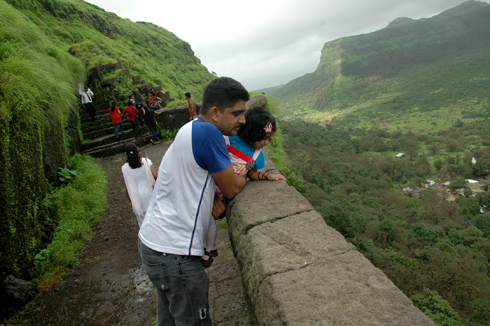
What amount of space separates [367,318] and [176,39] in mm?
31738

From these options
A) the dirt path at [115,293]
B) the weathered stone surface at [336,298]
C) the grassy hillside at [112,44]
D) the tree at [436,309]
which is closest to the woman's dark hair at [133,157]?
the dirt path at [115,293]

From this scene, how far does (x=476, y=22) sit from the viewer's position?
12750 cm

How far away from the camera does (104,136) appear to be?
33.0ft

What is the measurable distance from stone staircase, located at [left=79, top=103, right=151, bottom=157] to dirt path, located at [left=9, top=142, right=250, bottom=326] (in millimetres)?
5220

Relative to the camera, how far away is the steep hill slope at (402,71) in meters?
94.9

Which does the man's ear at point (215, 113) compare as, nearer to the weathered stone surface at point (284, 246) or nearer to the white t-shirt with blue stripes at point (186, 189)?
the white t-shirt with blue stripes at point (186, 189)

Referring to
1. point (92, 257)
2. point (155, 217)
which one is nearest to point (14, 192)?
point (92, 257)

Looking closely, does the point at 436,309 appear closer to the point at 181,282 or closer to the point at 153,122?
Answer: the point at 181,282

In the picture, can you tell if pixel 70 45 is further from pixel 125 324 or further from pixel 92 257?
pixel 125 324

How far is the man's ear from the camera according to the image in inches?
64.9

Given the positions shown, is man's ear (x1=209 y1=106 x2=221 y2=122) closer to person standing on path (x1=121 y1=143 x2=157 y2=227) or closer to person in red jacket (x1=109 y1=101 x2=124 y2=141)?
person standing on path (x1=121 y1=143 x2=157 y2=227)

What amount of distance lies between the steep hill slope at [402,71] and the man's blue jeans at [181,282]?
103199mm

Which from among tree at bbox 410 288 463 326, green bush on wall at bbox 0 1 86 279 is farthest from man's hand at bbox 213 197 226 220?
tree at bbox 410 288 463 326

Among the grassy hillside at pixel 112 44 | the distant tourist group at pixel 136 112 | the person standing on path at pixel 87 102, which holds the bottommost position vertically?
the distant tourist group at pixel 136 112
